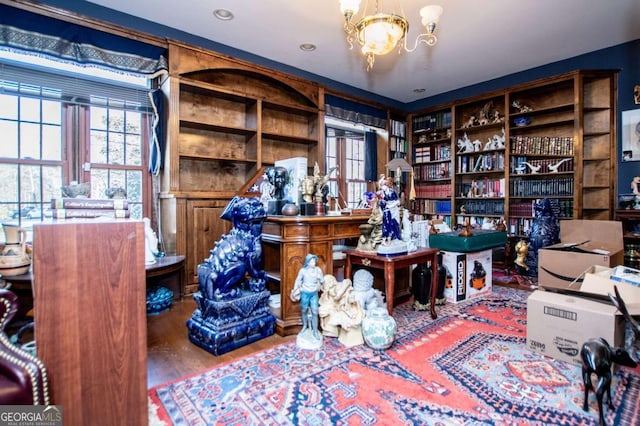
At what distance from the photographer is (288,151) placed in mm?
4660

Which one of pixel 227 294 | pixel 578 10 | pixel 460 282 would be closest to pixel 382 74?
pixel 578 10

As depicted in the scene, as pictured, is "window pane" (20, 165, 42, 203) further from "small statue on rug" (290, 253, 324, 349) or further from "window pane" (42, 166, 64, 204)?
"small statue on rug" (290, 253, 324, 349)

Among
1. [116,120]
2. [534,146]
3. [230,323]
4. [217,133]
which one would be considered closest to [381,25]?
[230,323]

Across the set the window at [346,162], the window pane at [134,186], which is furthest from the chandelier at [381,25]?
the window at [346,162]

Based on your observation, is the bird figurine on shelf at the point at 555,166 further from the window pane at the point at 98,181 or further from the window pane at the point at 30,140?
the window pane at the point at 30,140

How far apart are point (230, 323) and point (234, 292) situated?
0.65 ft

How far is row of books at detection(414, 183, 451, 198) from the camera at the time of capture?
18.1ft

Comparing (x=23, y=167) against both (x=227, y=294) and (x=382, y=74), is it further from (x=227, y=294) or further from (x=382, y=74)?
(x=382, y=74)

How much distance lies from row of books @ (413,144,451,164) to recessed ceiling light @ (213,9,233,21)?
12.7 feet

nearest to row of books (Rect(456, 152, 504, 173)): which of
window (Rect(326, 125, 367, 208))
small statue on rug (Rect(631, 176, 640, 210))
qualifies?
small statue on rug (Rect(631, 176, 640, 210))

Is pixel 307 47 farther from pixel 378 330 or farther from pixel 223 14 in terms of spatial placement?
pixel 378 330

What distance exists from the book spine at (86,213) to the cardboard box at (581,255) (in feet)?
10.7

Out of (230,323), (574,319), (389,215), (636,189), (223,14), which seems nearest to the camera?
(574,319)

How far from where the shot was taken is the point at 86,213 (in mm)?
1759
